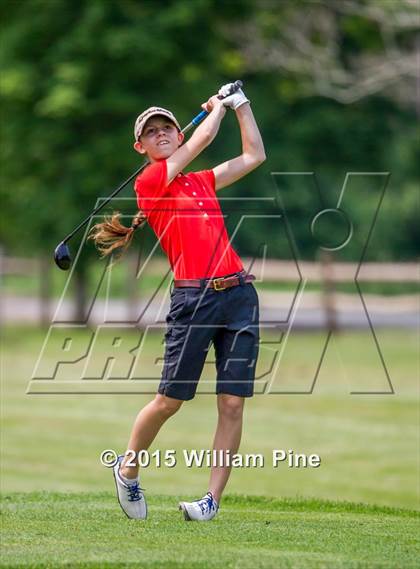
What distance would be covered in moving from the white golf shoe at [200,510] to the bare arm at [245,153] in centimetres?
155

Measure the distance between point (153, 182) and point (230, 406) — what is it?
1.13m

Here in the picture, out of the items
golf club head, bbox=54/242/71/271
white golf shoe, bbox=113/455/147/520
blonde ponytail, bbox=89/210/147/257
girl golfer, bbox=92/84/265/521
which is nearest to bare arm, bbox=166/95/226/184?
girl golfer, bbox=92/84/265/521

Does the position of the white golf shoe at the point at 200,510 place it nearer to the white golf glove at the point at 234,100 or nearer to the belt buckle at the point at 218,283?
the belt buckle at the point at 218,283

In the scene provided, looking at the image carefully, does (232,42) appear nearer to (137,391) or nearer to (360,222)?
(360,222)

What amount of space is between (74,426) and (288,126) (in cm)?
1722

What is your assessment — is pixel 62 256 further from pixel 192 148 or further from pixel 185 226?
pixel 192 148

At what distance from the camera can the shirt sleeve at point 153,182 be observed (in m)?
6.68

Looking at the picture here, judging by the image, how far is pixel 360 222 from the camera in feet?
104

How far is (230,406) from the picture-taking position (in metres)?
6.77

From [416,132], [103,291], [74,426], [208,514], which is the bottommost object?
A: [103,291]

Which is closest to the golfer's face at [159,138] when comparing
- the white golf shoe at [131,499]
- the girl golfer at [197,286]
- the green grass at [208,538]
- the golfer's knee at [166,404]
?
the girl golfer at [197,286]

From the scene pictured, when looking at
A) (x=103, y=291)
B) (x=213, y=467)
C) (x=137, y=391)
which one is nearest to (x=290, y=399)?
(x=137, y=391)

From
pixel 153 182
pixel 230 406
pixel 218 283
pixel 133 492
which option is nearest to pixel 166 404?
pixel 230 406

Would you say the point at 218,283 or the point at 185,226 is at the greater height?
the point at 185,226
